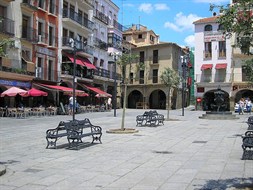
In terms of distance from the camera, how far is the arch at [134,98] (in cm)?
6391

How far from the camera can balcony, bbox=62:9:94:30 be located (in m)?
41.5

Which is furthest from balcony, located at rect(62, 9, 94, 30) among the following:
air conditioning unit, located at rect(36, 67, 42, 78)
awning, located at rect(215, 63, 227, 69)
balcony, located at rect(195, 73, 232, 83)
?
awning, located at rect(215, 63, 227, 69)

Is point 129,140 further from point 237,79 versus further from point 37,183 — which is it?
point 237,79

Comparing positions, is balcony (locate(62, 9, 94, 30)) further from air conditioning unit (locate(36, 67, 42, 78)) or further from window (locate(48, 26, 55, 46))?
air conditioning unit (locate(36, 67, 42, 78))

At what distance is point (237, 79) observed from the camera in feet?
171

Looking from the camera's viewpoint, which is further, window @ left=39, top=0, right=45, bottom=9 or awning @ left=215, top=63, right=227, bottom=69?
awning @ left=215, top=63, right=227, bottom=69

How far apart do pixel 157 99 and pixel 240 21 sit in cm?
5756

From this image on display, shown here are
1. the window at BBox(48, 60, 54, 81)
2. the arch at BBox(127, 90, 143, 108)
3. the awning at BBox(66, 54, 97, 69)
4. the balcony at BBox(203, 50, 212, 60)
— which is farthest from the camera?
the arch at BBox(127, 90, 143, 108)

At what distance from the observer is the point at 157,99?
63625 millimetres

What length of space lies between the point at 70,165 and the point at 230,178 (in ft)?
12.4

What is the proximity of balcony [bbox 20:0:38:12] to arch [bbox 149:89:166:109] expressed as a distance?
31.0 m

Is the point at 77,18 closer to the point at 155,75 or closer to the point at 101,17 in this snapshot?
the point at 101,17

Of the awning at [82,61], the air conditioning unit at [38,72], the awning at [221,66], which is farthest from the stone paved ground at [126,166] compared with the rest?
the awning at [221,66]

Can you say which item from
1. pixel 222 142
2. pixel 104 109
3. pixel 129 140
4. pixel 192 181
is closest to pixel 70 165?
pixel 192 181
